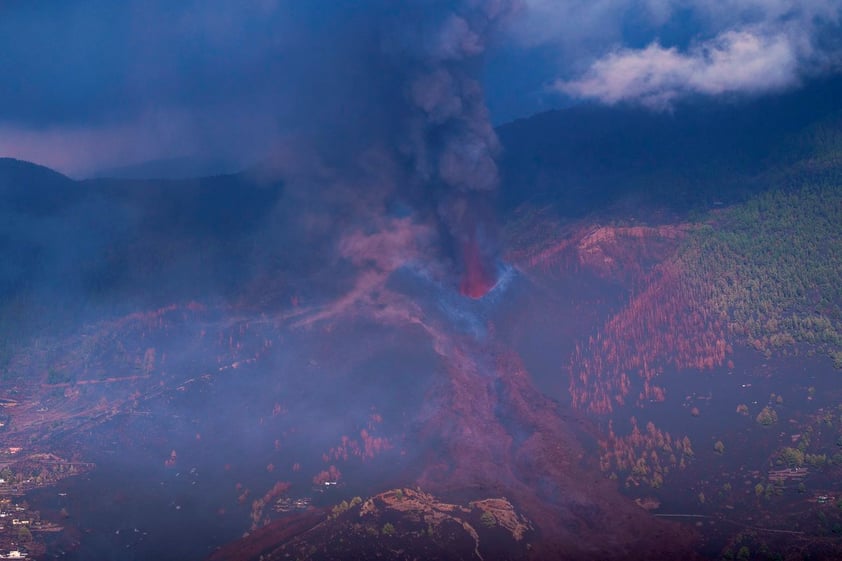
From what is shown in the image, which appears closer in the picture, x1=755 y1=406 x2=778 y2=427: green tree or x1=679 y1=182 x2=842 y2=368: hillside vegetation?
x1=755 y1=406 x2=778 y2=427: green tree

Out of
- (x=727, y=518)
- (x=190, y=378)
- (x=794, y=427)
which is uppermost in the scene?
(x=190, y=378)

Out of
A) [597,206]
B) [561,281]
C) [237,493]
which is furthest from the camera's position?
[597,206]

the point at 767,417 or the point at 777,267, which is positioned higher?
the point at 777,267

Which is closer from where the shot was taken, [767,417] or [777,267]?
[767,417]

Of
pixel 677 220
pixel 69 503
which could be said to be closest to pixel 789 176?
pixel 677 220

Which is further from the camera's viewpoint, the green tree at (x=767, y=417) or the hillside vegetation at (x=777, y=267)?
the hillside vegetation at (x=777, y=267)

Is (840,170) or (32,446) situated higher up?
(840,170)

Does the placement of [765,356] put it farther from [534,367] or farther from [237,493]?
[237,493]

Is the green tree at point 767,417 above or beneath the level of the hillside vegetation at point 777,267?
beneath

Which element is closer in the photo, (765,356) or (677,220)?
(765,356)

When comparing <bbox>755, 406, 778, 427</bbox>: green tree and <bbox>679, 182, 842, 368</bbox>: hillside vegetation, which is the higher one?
<bbox>679, 182, 842, 368</bbox>: hillside vegetation

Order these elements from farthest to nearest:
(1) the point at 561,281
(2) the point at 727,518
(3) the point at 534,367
Answer: 1. (1) the point at 561,281
2. (3) the point at 534,367
3. (2) the point at 727,518
